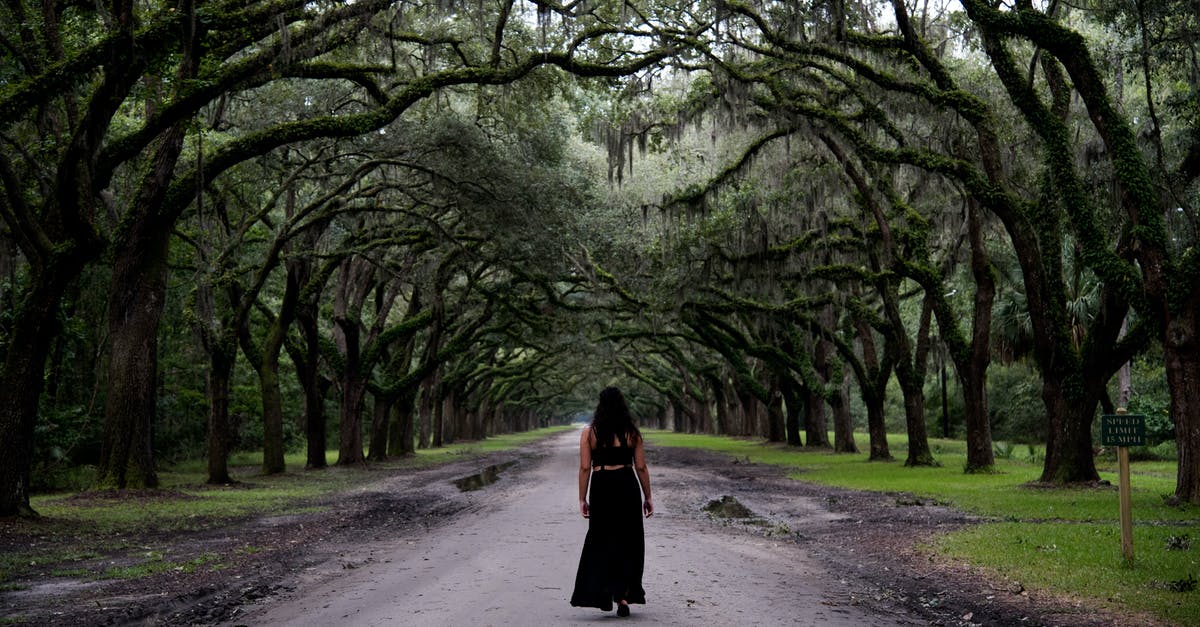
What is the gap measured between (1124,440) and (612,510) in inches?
181

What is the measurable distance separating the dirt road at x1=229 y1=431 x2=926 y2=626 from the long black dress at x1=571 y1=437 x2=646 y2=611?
19 centimetres

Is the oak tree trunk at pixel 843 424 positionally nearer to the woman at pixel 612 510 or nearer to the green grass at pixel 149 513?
the green grass at pixel 149 513

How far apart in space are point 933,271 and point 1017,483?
15.5ft

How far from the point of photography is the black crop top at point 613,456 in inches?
279

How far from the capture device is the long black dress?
22.0 ft

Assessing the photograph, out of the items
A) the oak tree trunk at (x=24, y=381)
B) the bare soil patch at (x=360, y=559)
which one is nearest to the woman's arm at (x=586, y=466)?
the bare soil patch at (x=360, y=559)

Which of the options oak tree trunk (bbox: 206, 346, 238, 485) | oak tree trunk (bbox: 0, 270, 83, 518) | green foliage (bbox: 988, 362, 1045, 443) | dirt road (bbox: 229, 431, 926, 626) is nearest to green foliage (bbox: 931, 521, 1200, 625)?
dirt road (bbox: 229, 431, 926, 626)

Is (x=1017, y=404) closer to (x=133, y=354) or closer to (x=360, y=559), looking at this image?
(x=133, y=354)

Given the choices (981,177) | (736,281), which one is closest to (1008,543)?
(981,177)

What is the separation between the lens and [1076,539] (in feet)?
33.0

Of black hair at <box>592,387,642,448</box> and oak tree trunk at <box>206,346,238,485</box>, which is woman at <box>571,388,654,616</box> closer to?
black hair at <box>592,387,642,448</box>

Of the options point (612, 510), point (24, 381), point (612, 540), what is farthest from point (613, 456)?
point (24, 381)

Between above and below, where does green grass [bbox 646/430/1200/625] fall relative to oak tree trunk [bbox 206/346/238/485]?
below

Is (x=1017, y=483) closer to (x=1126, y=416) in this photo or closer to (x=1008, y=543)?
(x=1008, y=543)
